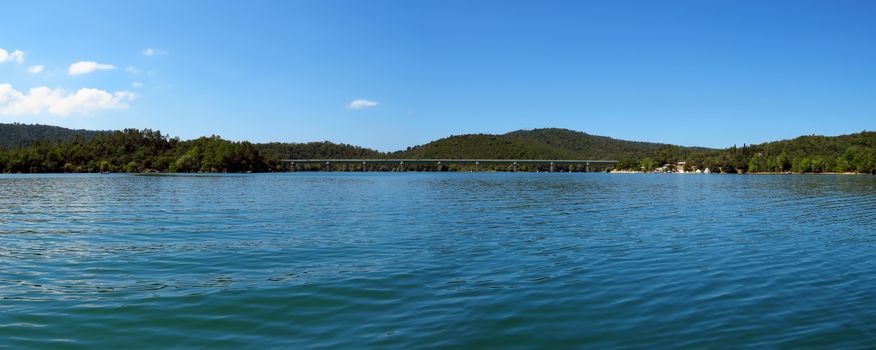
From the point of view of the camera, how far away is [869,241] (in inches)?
879

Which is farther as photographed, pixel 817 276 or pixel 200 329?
pixel 817 276

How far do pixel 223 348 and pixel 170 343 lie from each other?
96 cm

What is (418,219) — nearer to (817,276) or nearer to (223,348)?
(817,276)

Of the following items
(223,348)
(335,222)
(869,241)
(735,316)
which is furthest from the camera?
(335,222)

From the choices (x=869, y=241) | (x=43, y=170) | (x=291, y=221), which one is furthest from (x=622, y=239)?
(x=43, y=170)

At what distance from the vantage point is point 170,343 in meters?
9.38

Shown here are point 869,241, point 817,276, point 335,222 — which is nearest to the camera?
point 817,276

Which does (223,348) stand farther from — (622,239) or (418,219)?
(418,219)

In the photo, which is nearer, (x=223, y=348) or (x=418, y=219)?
(x=223, y=348)

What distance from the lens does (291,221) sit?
96.8ft

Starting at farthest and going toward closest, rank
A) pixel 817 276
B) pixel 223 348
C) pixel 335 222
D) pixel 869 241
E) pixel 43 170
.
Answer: pixel 43 170 < pixel 335 222 < pixel 869 241 < pixel 817 276 < pixel 223 348

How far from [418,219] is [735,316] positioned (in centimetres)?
2048

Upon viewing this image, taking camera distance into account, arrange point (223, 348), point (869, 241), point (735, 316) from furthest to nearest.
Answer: point (869, 241), point (735, 316), point (223, 348)

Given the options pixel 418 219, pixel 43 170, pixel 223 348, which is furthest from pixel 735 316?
pixel 43 170
